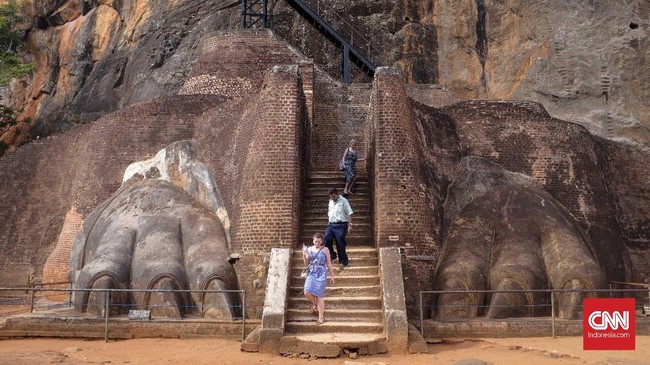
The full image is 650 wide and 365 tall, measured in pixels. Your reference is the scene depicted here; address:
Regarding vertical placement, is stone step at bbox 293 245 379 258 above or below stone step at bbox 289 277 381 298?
above

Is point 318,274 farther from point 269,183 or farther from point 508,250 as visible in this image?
point 508,250

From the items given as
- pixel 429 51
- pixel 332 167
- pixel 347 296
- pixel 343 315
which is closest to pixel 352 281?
pixel 347 296

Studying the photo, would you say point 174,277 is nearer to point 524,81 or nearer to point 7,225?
point 7,225

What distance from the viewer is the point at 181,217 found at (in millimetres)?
15227

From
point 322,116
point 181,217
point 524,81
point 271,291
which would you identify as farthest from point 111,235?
point 524,81

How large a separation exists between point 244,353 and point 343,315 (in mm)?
1716

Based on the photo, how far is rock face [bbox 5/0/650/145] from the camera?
24.4 m

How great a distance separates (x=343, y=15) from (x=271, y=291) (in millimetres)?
18690

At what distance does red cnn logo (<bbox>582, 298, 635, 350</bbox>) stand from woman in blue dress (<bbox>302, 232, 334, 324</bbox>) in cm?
378

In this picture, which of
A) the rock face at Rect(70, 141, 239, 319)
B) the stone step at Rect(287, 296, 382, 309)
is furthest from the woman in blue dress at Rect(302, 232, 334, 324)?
the rock face at Rect(70, 141, 239, 319)

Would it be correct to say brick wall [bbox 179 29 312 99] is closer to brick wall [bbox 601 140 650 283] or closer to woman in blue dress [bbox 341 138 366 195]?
woman in blue dress [bbox 341 138 366 195]

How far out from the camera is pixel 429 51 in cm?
2780

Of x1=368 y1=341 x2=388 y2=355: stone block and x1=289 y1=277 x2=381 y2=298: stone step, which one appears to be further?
x1=289 y1=277 x2=381 y2=298: stone step

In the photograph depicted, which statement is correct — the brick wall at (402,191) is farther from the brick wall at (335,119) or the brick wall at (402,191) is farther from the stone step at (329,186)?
the brick wall at (335,119)
